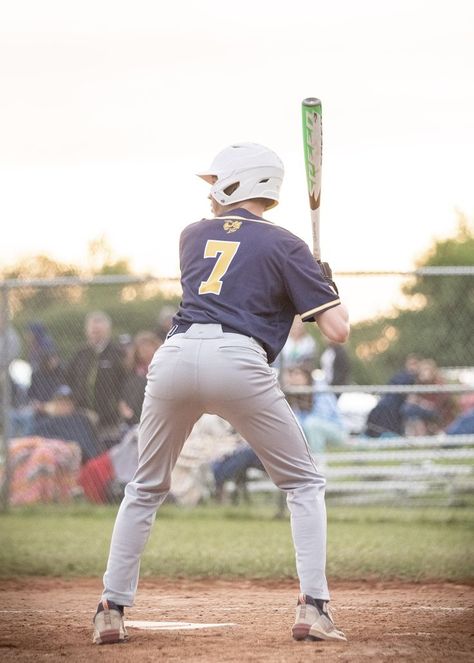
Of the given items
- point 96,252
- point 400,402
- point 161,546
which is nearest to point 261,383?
point 161,546

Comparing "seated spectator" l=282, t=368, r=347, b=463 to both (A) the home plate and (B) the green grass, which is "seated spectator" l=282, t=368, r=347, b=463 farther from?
(A) the home plate

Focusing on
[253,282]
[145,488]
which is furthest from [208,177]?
[145,488]

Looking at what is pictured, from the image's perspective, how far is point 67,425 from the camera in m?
11.8

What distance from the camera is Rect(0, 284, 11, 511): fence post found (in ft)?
38.4

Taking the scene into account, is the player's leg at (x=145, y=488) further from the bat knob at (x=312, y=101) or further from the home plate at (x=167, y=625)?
the bat knob at (x=312, y=101)

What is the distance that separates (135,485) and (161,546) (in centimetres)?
427

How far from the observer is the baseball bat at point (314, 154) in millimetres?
5789

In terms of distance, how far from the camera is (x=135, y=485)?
531 centimetres

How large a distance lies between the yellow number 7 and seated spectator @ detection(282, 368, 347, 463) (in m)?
6.18

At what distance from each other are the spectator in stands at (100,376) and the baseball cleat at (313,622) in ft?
21.7

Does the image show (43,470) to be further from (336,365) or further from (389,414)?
(389,414)

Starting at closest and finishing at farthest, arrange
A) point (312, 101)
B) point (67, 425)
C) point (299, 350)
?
1. point (312, 101)
2. point (67, 425)
3. point (299, 350)

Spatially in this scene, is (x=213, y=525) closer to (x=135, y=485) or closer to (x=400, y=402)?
(x=400, y=402)

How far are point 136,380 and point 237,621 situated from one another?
5.97 metres
